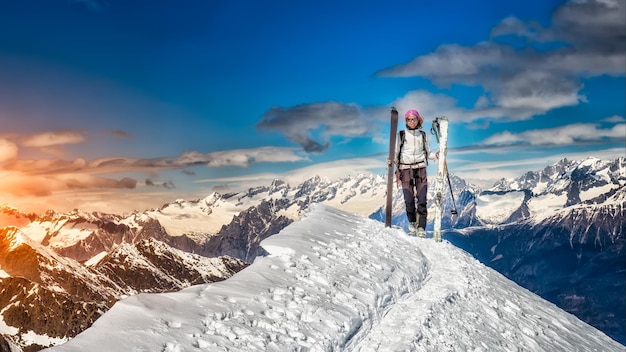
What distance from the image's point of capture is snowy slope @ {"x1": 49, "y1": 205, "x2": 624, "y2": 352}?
934cm

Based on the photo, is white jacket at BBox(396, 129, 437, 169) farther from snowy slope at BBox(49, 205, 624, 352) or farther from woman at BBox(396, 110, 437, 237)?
snowy slope at BBox(49, 205, 624, 352)

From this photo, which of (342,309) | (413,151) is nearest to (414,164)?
(413,151)

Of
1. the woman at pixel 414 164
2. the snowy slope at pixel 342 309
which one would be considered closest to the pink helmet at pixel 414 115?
the woman at pixel 414 164

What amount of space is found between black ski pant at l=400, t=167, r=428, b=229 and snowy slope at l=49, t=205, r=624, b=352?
9.79ft

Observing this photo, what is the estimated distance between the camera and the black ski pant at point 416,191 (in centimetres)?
2222

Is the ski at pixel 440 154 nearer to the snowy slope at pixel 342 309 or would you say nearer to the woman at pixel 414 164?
the woman at pixel 414 164

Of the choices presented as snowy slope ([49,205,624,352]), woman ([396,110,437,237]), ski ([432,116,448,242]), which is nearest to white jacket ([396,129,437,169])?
woman ([396,110,437,237])

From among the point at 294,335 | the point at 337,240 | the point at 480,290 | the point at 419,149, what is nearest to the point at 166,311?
the point at 294,335

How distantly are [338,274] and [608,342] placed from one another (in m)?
12.2

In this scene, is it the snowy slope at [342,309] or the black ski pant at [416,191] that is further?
the black ski pant at [416,191]

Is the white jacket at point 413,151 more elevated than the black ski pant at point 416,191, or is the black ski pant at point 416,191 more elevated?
the white jacket at point 413,151

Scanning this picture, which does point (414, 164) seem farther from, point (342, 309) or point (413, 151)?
point (342, 309)

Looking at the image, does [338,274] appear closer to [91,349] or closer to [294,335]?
[294,335]

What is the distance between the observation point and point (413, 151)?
22047mm
